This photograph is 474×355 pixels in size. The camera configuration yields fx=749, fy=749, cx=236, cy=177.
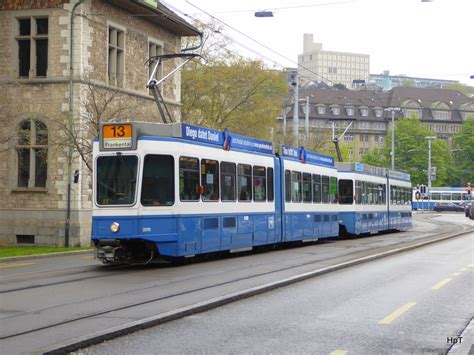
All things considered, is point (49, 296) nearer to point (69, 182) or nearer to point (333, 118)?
point (69, 182)

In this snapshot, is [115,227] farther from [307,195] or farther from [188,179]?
[307,195]

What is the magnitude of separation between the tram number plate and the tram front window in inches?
9.6

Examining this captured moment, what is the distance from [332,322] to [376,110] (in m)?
132

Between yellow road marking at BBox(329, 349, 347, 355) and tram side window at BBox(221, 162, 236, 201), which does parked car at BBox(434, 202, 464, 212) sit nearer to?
tram side window at BBox(221, 162, 236, 201)

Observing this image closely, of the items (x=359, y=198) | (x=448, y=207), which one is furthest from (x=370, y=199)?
(x=448, y=207)

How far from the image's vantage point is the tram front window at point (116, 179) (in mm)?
16500

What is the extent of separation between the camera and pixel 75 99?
2814cm

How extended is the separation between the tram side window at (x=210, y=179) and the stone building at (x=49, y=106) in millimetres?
9554

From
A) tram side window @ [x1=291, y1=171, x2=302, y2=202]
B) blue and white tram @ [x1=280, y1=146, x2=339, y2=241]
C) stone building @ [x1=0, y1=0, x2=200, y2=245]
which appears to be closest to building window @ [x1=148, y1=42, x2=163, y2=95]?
stone building @ [x1=0, y1=0, x2=200, y2=245]

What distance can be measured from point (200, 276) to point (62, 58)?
633 inches

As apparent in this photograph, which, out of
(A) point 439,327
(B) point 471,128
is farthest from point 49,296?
(B) point 471,128

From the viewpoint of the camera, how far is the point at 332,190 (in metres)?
29.2

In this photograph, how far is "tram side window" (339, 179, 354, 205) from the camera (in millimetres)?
31562

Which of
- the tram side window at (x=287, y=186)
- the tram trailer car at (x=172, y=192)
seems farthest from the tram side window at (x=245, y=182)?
the tram side window at (x=287, y=186)
